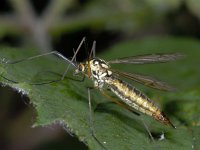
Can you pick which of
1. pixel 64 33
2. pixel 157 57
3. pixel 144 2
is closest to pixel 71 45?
pixel 64 33

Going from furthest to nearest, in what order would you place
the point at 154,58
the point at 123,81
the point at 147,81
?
the point at 154,58 → the point at 123,81 → the point at 147,81

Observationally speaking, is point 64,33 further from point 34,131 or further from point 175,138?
point 175,138

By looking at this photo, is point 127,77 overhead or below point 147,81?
overhead

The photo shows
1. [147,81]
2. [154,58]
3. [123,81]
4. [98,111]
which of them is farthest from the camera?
[154,58]

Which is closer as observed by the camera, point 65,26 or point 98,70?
point 98,70

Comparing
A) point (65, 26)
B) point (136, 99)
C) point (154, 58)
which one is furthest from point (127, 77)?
point (65, 26)

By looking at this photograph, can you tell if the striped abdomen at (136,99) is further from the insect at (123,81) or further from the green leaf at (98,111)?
the green leaf at (98,111)

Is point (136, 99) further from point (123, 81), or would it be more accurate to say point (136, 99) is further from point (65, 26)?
point (65, 26)
